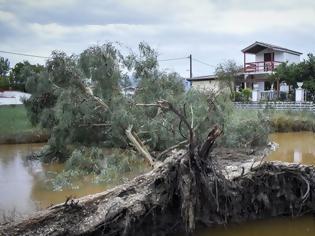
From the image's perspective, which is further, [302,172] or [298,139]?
[298,139]

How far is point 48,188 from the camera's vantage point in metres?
13.9

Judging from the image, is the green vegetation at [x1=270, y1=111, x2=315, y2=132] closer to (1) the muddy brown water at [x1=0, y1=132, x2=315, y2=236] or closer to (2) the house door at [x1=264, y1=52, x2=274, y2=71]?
(1) the muddy brown water at [x1=0, y1=132, x2=315, y2=236]

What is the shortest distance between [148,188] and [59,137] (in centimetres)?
860

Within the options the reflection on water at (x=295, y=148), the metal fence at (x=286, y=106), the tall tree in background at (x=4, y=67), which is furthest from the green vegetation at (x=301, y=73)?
the tall tree in background at (x=4, y=67)

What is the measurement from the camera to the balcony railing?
41062mm

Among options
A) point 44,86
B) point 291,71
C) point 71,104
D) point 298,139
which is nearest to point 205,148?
point 71,104

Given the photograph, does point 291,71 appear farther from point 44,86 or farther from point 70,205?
point 70,205

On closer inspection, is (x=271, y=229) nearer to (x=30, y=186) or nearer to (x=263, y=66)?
(x=30, y=186)

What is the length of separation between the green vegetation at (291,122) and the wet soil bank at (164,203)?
770 inches

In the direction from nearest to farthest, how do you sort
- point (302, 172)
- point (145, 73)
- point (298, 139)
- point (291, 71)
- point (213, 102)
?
point (302, 172)
point (213, 102)
point (145, 73)
point (298, 139)
point (291, 71)

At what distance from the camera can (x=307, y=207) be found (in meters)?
10.3

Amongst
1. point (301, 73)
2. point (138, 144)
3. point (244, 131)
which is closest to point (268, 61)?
point (301, 73)

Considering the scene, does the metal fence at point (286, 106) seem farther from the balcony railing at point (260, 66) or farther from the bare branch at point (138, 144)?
the bare branch at point (138, 144)

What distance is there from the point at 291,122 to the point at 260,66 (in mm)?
13763
